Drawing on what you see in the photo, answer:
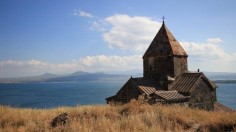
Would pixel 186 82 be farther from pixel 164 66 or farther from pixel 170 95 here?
pixel 170 95

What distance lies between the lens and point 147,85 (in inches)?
802

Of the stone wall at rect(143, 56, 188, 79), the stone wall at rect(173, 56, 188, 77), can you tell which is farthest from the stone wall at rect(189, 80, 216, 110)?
the stone wall at rect(143, 56, 188, 79)

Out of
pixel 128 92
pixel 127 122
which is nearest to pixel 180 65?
pixel 128 92

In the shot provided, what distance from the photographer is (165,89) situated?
2073cm

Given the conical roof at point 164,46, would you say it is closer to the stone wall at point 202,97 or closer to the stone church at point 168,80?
the stone church at point 168,80

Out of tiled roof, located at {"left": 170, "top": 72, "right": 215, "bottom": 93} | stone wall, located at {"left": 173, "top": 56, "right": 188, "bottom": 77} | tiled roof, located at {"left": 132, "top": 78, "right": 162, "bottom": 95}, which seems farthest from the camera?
stone wall, located at {"left": 173, "top": 56, "right": 188, "bottom": 77}

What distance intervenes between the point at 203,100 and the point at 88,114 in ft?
44.3

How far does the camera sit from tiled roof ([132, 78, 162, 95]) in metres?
19.3

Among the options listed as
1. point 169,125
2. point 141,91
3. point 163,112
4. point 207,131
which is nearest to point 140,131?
point 169,125

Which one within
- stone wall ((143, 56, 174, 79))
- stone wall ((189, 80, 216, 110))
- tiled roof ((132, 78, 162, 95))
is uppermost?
stone wall ((143, 56, 174, 79))

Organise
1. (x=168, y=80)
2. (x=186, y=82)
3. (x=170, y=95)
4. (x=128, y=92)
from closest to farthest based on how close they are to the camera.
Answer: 1. (x=170, y=95)
2. (x=128, y=92)
3. (x=168, y=80)
4. (x=186, y=82)

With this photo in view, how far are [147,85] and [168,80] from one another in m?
1.87

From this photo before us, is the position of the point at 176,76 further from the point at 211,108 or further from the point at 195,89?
the point at 211,108

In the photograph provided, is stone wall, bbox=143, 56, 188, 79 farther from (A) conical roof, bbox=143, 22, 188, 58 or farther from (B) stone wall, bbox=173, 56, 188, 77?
(A) conical roof, bbox=143, 22, 188, 58
